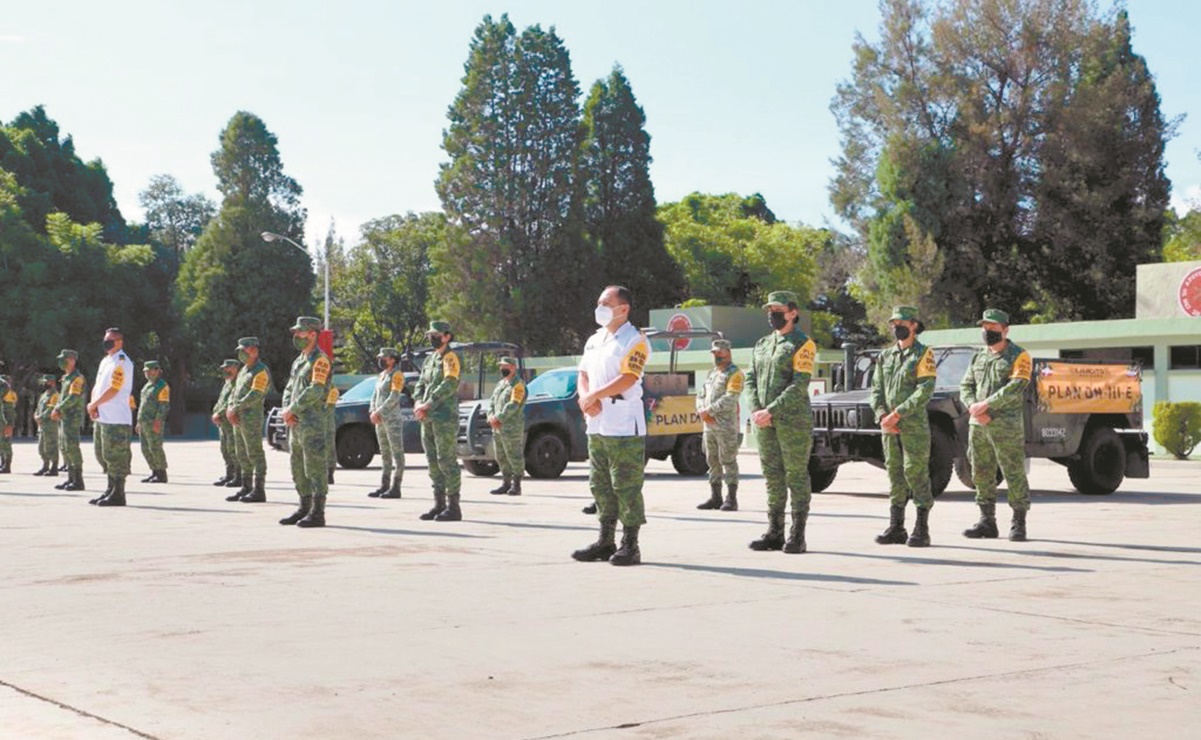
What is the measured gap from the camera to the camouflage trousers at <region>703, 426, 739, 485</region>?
56.1ft

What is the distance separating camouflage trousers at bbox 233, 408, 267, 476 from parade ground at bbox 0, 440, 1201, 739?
274 centimetres

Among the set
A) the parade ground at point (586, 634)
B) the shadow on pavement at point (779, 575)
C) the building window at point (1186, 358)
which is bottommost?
the parade ground at point (586, 634)

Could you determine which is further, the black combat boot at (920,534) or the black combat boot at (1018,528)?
the black combat boot at (1018,528)

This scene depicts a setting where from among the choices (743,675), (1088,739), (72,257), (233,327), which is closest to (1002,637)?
(743,675)

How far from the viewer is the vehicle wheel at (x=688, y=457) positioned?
24484 millimetres

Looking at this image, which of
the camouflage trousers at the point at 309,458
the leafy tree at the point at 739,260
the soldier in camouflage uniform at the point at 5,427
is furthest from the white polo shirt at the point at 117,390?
the leafy tree at the point at 739,260

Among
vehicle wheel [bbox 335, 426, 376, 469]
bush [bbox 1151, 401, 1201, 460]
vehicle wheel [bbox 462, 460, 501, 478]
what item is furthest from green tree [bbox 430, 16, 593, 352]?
vehicle wheel [bbox 462, 460, 501, 478]

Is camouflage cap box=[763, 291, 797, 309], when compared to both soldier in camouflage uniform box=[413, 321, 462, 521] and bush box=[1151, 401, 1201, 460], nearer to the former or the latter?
soldier in camouflage uniform box=[413, 321, 462, 521]

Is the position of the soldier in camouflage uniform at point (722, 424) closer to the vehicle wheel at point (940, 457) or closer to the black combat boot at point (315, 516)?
the vehicle wheel at point (940, 457)

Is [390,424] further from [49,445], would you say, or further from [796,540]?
[796,540]

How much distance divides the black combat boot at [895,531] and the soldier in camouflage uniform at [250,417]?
23.2 ft

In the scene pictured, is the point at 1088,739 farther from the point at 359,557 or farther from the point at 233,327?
the point at 233,327

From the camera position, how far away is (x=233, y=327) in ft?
233

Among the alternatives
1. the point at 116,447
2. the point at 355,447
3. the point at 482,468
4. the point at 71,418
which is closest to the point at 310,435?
the point at 116,447
